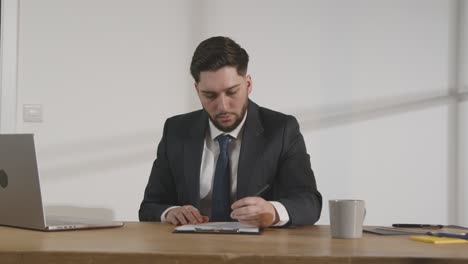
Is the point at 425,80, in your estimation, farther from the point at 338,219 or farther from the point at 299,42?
the point at 338,219

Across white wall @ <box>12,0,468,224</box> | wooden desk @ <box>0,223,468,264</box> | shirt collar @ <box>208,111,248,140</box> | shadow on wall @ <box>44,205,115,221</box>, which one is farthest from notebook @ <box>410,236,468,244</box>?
shadow on wall @ <box>44,205,115,221</box>

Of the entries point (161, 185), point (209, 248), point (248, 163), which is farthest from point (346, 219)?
point (161, 185)

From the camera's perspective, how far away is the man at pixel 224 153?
6.43ft

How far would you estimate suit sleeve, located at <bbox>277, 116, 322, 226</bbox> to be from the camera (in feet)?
5.57

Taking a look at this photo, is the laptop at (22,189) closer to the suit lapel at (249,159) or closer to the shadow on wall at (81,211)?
the suit lapel at (249,159)

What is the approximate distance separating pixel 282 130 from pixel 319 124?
1218mm

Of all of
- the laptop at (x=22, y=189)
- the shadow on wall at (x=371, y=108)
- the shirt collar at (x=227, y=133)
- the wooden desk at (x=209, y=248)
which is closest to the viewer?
the wooden desk at (x=209, y=248)

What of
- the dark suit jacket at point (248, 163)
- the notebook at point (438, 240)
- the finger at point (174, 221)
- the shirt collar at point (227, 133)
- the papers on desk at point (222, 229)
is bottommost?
the finger at point (174, 221)

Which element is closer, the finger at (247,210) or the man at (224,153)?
the finger at (247,210)

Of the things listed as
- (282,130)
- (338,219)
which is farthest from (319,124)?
(338,219)

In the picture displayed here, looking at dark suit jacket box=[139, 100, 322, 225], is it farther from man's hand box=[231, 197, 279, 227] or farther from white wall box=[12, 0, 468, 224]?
white wall box=[12, 0, 468, 224]

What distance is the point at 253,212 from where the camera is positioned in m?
1.49

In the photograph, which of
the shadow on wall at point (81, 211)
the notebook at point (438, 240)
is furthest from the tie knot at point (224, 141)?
the shadow on wall at point (81, 211)

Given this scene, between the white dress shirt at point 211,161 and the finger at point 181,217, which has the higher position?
the white dress shirt at point 211,161
